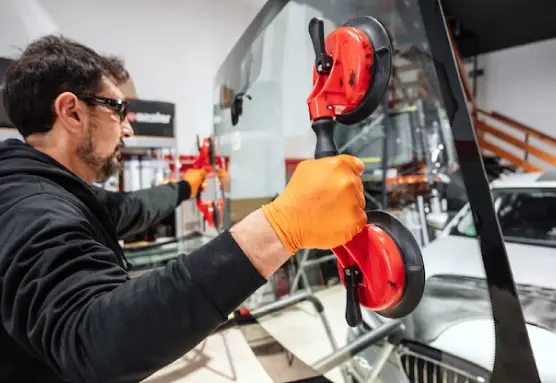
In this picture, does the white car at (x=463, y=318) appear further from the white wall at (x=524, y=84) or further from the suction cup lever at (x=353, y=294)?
the white wall at (x=524, y=84)

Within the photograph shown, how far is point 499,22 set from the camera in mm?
3781

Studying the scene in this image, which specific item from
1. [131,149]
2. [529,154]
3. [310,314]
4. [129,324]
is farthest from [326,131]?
[529,154]

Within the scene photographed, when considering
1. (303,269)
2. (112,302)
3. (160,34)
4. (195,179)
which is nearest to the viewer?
(112,302)

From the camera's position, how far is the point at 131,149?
9.53 feet

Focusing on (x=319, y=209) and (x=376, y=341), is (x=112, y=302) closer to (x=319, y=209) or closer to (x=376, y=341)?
(x=319, y=209)

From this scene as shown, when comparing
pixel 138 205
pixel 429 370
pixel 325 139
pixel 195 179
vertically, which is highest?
pixel 325 139

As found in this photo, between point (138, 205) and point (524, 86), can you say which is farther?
point (524, 86)

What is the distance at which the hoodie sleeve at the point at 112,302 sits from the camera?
0.58 meters

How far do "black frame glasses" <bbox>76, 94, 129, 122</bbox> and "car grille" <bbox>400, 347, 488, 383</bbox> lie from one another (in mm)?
1220

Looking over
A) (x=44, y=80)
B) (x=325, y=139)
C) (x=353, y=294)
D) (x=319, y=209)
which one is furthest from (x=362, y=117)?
(x=44, y=80)

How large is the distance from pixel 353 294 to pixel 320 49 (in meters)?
0.50

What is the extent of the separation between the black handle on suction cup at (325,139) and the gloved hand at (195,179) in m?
1.42

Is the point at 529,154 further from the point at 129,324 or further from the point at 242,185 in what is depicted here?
the point at 129,324

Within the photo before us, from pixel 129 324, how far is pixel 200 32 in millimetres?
3776
